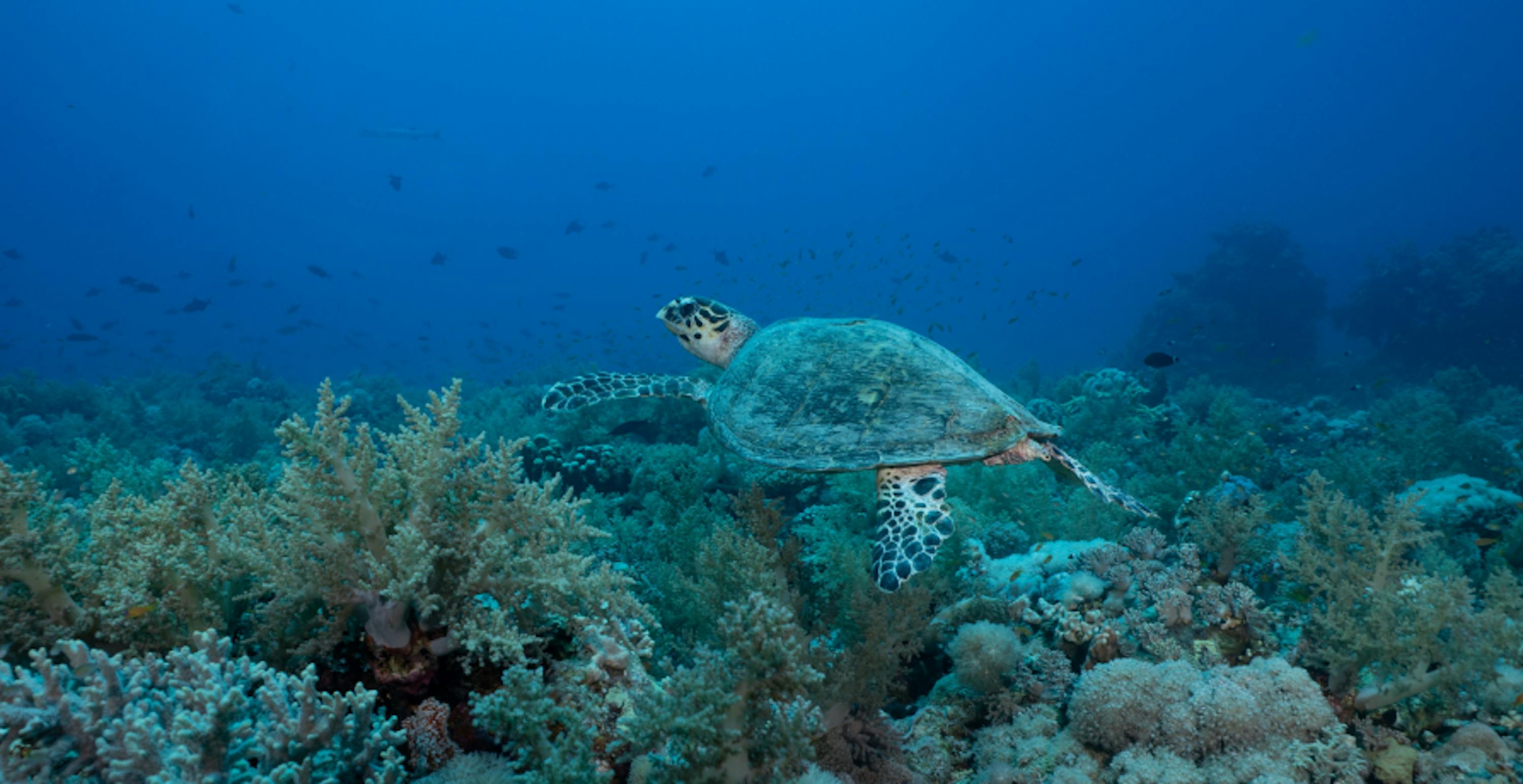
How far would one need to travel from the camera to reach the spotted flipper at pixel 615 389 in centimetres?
555

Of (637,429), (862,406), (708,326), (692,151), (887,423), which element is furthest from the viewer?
(692,151)

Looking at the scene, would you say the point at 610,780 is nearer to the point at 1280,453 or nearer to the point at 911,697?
the point at 911,697

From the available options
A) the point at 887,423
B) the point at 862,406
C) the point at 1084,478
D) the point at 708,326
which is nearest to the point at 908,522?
the point at 887,423

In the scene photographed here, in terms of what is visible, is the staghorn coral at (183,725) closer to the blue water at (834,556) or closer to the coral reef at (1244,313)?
the blue water at (834,556)

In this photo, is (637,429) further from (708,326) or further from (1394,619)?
(1394,619)

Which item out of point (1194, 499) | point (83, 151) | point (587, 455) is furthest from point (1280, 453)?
point (83, 151)

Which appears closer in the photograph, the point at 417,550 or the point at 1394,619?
the point at 417,550

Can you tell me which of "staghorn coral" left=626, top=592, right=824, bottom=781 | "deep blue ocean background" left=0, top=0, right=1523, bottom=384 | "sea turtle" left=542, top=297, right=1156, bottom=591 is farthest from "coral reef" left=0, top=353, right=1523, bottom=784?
"deep blue ocean background" left=0, top=0, right=1523, bottom=384

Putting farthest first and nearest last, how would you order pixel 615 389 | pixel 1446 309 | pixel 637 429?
pixel 1446 309 → pixel 637 429 → pixel 615 389

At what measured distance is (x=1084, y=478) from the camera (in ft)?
13.3

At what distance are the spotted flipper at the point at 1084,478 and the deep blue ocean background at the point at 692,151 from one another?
74683 millimetres

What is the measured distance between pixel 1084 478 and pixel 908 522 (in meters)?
1.32

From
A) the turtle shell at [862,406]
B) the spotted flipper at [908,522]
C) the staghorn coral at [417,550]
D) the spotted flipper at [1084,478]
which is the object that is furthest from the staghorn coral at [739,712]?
the spotted flipper at [1084,478]

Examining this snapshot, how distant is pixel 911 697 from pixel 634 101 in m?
150
